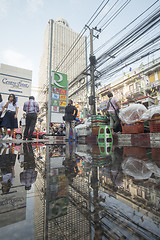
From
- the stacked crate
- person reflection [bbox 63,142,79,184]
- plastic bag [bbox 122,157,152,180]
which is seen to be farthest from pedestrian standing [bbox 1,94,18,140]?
plastic bag [bbox 122,157,152,180]

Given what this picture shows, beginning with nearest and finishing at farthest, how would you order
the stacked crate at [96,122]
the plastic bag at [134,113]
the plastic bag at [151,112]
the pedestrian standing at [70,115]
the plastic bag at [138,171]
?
the plastic bag at [138,171] → the plastic bag at [151,112] → the plastic bag at [134,113] → the stacked crate at [96,122] → the pedestrian standing at [70,115]

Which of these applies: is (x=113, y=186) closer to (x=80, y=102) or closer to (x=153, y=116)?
(x=153, y=116)

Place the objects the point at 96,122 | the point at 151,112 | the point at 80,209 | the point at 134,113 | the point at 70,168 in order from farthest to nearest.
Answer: the point at 96,122 → the point at 134,113 → the point at 151,112 → the point at 70,168 → the point at 80,209

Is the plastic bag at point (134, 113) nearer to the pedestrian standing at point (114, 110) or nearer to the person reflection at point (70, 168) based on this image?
the pedestrian standing at point (114, 110)

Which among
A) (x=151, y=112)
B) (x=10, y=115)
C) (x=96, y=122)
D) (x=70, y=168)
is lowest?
(x=70, y=168)

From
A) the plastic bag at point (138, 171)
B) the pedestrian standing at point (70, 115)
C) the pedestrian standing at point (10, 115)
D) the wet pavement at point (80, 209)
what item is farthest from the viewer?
the pedestrian standing at point (70, 115)

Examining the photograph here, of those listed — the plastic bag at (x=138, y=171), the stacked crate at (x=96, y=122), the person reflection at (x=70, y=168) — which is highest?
the stacked crate at (x=96, y=122)

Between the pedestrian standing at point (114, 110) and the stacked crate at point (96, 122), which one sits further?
the stacked crate at point (96, 122)

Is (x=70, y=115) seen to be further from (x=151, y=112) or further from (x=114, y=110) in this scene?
(x=151, y=112)

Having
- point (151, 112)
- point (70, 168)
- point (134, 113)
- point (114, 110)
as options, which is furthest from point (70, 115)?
point (70, 168)

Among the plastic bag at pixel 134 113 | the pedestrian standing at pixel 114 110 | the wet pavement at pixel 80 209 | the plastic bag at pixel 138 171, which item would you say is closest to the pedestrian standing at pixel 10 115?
the pedestrian standing at pixel 114 110

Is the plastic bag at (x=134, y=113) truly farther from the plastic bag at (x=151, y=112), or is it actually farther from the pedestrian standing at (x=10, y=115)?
the pedestrian standing at (x=10, y=115)

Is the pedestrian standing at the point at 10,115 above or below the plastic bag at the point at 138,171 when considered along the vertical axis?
above

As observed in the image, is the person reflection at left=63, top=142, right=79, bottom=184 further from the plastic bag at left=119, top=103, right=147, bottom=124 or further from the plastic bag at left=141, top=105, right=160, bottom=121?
the plastic bag at left=119, top=103, right=147, bottom=124
